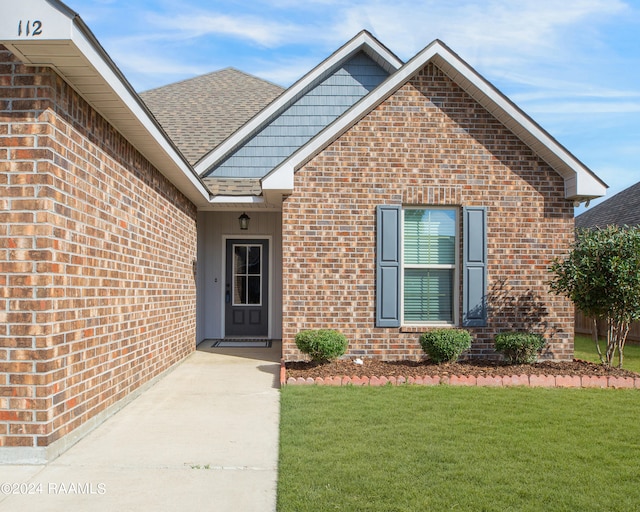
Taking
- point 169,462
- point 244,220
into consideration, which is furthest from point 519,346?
point 244,220

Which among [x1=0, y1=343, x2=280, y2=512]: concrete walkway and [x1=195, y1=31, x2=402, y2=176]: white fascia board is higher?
[x1=195, y1=31, x2=402, y2=176]: white fascia board

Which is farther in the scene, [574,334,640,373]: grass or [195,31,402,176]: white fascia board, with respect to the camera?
[195,31,402,176]: white fascia board

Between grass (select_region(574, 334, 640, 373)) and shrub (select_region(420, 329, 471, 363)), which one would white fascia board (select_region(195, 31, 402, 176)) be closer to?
shrub (select_region(420, 329, 471, 363))

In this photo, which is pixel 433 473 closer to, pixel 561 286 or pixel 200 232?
pixel 561 286

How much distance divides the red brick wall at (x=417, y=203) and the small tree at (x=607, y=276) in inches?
27.2

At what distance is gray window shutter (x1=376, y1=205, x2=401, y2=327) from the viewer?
908 centimetres

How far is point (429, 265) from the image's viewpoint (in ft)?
30.5

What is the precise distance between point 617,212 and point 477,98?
602 inches

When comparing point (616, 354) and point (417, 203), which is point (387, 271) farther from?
point (616, 354)

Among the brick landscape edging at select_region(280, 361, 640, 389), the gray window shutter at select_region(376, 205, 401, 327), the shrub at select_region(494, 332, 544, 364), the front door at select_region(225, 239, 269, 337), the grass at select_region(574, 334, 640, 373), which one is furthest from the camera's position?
the front door at select_region(225, 239, 269, 337)

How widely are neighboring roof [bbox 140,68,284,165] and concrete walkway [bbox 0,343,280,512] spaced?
22.3ft

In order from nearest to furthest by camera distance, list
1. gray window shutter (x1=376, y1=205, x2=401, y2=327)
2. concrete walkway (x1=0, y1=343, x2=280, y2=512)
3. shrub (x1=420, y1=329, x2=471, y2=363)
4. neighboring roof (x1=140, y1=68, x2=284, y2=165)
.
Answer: concrete walkway (x1=0, y1=343, x2=280, y2=512), shrub (x1=420, y1=329, x2=471, y2=363), gray window shutter (x1=376, y1=205, x2=401, y2=327), neighboring roof (x1=140, y1=68, x2=284, y2=165)

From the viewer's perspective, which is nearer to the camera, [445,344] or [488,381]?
[488,381]

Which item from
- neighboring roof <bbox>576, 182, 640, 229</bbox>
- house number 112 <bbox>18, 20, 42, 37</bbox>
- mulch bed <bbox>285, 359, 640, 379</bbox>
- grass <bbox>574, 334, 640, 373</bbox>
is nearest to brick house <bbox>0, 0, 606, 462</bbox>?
house number 112 <bbox>18, 20, 42, 37</bbox>
